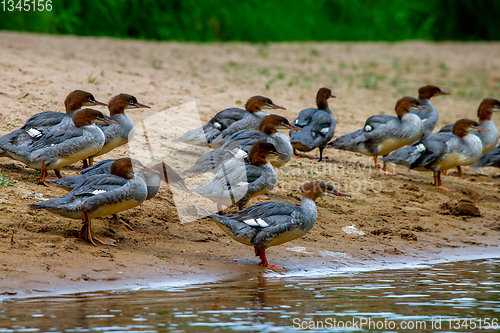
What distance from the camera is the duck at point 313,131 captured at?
396 inches

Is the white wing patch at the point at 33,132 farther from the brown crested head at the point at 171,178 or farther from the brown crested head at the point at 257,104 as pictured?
the brown crested head at the point at 257,104

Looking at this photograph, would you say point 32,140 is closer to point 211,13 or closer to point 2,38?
point 2,38

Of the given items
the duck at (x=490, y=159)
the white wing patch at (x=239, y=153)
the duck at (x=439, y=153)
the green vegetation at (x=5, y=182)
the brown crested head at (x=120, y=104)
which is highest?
the brown crested head at (x=120, y=104)

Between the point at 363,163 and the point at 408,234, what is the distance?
3.14 m

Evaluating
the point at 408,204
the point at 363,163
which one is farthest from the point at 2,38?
the point at 408,204

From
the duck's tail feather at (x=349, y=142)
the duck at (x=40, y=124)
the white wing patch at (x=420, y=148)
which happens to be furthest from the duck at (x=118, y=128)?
the white wing patch at (x=420, y=148)

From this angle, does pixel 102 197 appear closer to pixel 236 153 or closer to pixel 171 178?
pixel 171 178

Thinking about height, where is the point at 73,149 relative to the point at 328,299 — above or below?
above

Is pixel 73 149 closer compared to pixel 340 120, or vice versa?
pixel 73 149

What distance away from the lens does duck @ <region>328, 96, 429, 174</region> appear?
1052 centimetres

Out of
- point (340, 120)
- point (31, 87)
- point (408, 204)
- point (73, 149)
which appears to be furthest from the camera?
point (340, 120)

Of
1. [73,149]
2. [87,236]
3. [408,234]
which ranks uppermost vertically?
[73,149]

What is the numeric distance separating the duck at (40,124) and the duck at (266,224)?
2.75 meters

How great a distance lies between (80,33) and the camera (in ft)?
61.9
